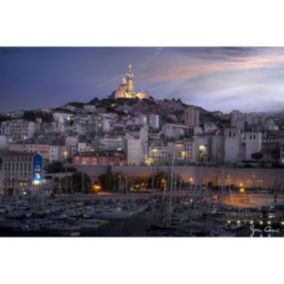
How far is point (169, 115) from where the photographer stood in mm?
7242

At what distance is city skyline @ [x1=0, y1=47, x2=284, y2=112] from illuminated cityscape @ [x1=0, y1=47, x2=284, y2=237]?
0.01 meters

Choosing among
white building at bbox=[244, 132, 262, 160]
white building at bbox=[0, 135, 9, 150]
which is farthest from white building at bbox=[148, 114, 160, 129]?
white building at bbox=[0, 135, 9, 150]

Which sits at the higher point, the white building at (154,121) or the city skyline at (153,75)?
the city skyline at (153,75)

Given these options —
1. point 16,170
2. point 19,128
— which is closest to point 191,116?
point 19,128

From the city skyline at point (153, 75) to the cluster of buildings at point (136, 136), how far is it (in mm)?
171

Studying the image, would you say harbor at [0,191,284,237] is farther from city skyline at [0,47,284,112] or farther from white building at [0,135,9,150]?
city skyline at [0,47,284,112]

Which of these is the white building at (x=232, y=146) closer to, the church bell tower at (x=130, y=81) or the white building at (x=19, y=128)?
the church bell tower at (x=130, y=81)

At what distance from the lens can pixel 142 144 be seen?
7344 millimetres

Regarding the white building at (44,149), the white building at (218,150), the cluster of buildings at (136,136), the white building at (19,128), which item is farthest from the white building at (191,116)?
the white building at (19,128)

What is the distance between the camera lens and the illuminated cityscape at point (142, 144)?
683cm
